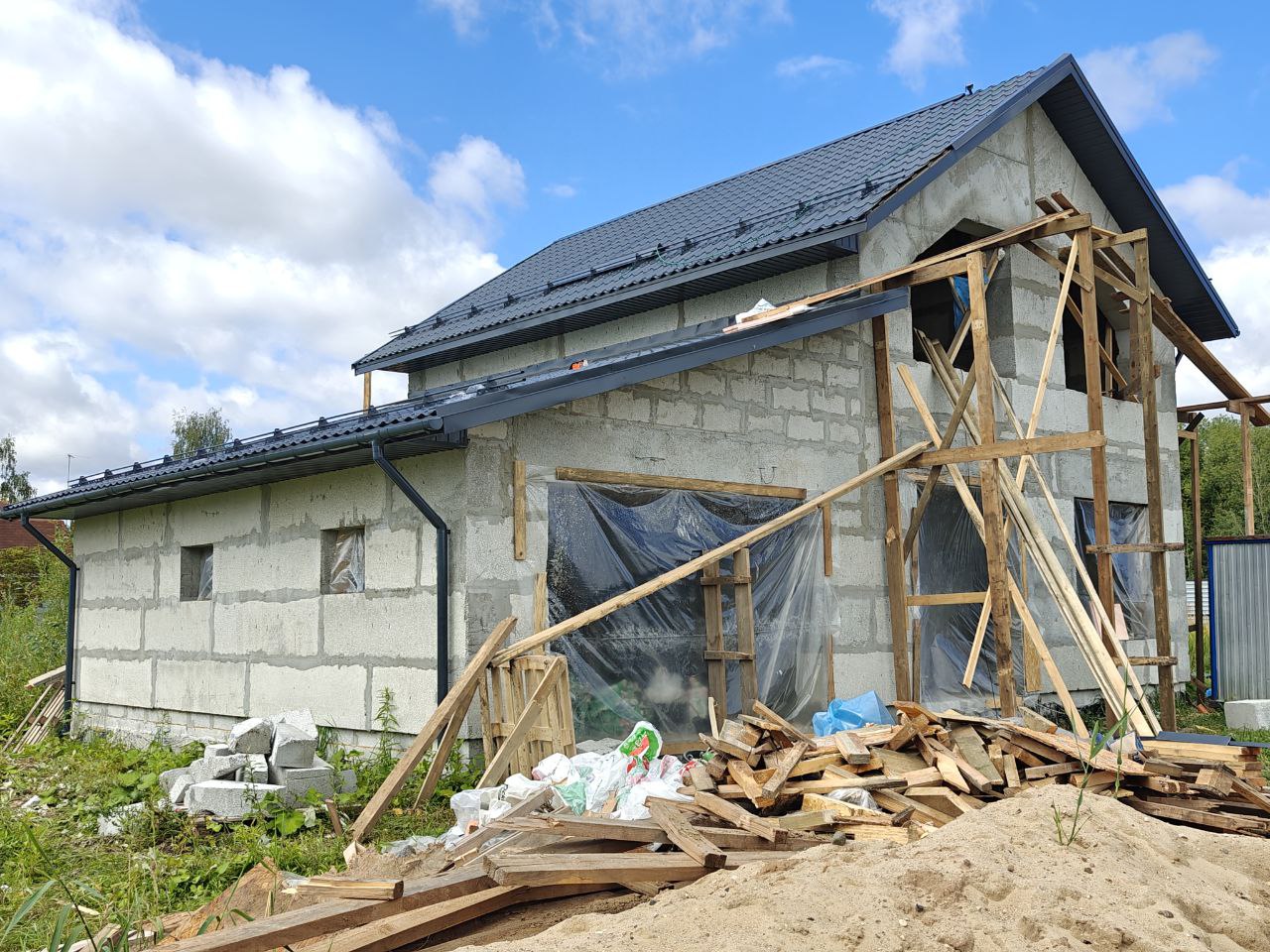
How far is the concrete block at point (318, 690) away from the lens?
880 cm

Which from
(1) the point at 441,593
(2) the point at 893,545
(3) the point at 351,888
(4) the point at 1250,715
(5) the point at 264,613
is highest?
(2) the point at 893,545

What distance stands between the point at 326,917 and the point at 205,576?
23.4ft

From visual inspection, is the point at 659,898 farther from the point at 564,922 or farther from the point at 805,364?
the point at 805,364

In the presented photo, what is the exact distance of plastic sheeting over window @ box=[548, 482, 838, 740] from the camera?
334 inches

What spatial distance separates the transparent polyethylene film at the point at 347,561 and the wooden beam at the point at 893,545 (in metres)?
4.83

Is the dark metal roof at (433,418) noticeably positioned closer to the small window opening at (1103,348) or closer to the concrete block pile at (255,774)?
the concrete block pile at (255,774)

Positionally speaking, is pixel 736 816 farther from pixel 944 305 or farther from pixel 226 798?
pixel 944 305

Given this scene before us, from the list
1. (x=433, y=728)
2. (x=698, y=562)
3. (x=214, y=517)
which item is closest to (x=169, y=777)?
(x=433, y=728)

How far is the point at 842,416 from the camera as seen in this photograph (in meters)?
10.7

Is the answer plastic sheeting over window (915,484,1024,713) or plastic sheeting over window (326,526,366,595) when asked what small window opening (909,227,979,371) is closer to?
plastic sheeting over window (915,484,1024,713)

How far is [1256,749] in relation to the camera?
705cm

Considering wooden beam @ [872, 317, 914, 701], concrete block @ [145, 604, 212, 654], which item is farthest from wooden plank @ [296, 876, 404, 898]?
wooden beam @ [872, 317, 914, 701]

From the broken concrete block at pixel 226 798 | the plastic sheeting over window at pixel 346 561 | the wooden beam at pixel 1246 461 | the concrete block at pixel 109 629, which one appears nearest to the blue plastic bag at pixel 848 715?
the plastic sheeting over window at pixel 346 561

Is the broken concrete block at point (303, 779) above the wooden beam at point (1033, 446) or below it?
below
